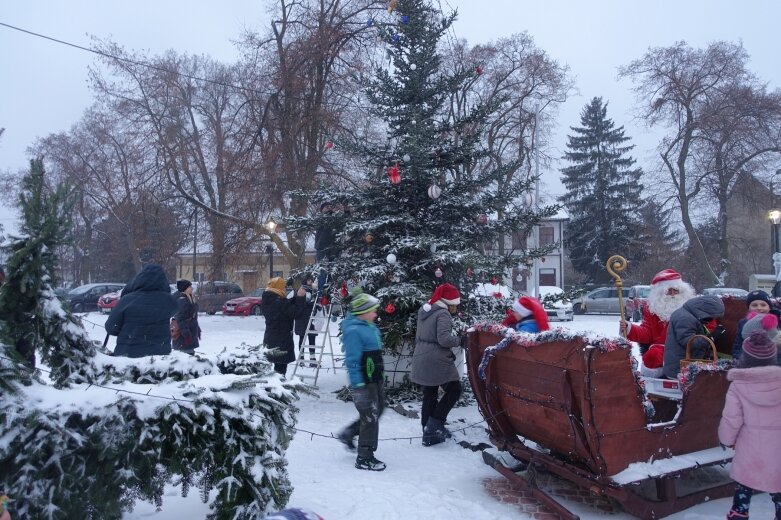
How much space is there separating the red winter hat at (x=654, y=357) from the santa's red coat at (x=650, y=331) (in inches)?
14.4

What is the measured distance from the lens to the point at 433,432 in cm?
664

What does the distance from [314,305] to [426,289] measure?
8.00 feet

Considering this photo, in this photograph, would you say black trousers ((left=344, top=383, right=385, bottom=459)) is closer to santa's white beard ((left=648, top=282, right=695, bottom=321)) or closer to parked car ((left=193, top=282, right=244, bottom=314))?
santa's white beard ((left=648, top=282, right=695, bottom=321))

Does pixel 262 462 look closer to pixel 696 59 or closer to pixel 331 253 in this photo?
pixel 331 253

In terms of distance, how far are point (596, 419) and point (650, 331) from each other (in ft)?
11.2

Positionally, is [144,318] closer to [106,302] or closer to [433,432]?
[433,432]

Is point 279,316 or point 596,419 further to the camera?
point 279,316

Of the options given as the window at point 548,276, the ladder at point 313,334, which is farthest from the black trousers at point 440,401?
the window at point 548,276

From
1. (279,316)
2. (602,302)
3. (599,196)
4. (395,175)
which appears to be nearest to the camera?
(395,175)

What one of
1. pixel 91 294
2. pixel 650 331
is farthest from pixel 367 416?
pixel 91 294

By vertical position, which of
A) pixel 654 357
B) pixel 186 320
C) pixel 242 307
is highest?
pixel 186 320

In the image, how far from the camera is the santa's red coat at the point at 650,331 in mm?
7094

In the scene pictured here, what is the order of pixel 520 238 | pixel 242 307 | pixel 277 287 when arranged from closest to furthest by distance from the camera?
pixel 277 287 → pixel 520 238 → pixel 242 307

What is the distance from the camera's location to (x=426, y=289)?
853 centimetres
